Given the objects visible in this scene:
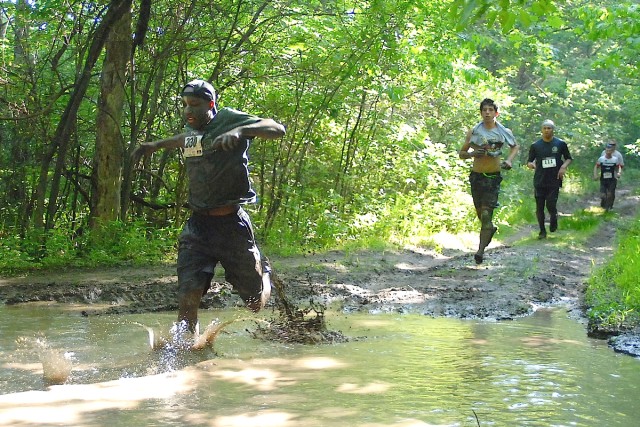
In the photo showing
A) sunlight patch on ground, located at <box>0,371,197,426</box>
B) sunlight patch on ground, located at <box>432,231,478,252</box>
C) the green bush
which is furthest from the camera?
sunlight patch on ground, located at <box>432,231,478,252</box>

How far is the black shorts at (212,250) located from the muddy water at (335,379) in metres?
0.52

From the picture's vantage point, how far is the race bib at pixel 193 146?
5.19 metres

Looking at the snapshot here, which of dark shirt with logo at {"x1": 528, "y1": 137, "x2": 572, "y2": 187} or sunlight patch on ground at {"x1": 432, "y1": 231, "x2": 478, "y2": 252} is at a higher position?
dark shirt with logo at {"x1": 528, "y1": 137, "x2": 572, "y2": 187}

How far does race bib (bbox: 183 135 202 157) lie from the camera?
17.0 feet

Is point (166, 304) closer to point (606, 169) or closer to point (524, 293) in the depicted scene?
point (524, 293)

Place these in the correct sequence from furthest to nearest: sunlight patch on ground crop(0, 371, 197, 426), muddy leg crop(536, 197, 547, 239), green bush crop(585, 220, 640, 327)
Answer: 1. muddy leg crop(536, 197, 547, 239)
2. green bush crop(585, 220, 640, 327)
3. sunlight patch on ground crop(0, 371, 197, 426)

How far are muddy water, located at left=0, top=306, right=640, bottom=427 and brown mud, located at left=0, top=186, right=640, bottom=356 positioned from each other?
76cm

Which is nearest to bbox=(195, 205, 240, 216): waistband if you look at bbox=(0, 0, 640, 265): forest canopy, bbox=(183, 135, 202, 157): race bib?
bbox=(183, 135, 202, 157): race bib

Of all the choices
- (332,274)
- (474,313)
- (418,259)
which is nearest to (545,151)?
(418,259)

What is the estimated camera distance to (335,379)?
4469 millimetres

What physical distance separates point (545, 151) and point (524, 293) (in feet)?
20.1

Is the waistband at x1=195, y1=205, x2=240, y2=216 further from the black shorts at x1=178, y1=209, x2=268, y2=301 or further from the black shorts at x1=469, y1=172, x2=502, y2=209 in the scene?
the black shorts at x1=469, y1=172, x2=502, y2=209

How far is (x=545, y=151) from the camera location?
532 inches

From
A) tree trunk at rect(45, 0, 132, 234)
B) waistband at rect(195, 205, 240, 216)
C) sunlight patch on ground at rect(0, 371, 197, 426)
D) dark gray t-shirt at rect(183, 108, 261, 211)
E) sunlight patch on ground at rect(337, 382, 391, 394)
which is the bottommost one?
sunlight patch on ground at rect(337, 382, 391, 394)
